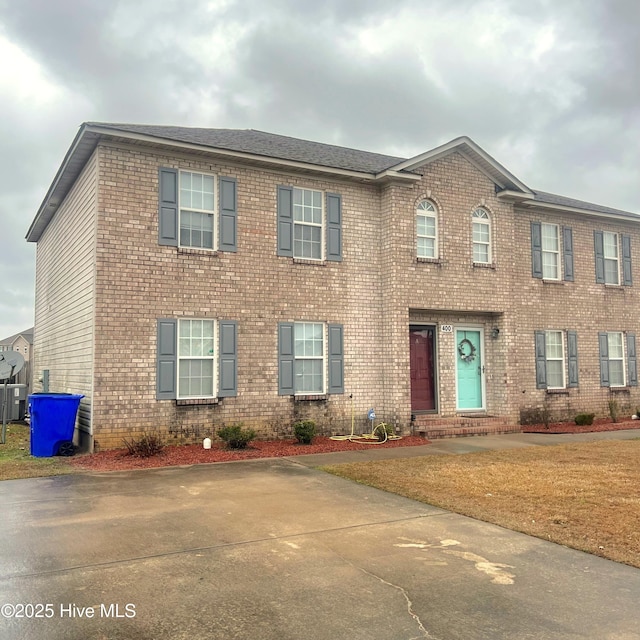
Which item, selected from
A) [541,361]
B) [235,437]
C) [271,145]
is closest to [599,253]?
[541,361]

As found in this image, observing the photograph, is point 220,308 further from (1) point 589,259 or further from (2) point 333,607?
(1) point 589,259

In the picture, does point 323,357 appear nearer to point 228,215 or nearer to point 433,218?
point 228,215

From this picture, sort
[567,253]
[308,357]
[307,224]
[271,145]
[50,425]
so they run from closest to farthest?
[50,425], [308,357], [307,224], [271,145], [567,253]

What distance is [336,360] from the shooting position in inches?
533

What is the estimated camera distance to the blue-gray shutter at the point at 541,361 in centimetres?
1649

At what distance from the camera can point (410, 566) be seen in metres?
4.98

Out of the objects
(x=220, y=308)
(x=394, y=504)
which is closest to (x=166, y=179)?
(x=220, y=308)

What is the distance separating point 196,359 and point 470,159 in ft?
28.2

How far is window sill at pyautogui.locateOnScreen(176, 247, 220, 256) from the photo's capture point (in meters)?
12.1

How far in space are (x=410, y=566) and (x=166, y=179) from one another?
9.33 meters

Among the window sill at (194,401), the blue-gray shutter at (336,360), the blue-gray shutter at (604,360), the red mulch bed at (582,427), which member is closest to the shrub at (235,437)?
the window sill at (194,401)

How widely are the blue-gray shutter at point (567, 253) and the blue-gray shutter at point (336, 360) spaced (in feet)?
25.5

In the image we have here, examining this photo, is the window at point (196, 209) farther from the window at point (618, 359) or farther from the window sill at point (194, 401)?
the window at point (618, 359)

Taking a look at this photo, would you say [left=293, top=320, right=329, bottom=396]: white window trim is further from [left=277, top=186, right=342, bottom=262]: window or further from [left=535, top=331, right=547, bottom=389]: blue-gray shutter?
[left=535, top=331, right=547, bottom=389]: blue-gray shutter
